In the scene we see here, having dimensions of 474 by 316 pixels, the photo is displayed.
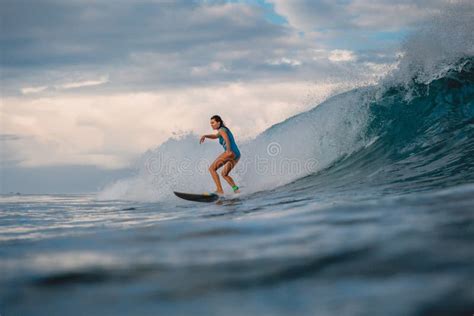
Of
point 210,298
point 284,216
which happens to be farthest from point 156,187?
point 210,298

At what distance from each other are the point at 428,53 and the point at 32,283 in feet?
41.5

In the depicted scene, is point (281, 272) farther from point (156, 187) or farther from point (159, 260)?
point (156, 187)

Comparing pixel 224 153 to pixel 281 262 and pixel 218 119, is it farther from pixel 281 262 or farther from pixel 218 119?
pixel 281 262

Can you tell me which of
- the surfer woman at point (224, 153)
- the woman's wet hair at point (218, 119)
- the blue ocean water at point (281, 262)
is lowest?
the blue ocean water at point (281, 262)

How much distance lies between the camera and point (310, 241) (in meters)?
3.37
